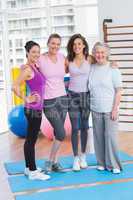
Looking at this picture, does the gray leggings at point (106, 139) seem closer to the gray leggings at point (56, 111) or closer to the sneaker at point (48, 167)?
the gray leggings at point (56, 111)

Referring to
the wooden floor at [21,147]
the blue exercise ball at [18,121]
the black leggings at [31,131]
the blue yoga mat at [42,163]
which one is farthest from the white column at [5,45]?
the black leggings at [31,131]

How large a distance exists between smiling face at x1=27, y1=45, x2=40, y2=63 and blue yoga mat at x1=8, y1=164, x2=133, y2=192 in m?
1.33

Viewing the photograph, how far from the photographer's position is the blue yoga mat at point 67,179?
3947 millimetres

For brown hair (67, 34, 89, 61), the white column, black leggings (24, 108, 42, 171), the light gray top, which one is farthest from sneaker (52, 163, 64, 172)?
the white column

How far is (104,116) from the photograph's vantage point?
4203 mm

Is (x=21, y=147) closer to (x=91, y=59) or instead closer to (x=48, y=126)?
(x=48, y=126)

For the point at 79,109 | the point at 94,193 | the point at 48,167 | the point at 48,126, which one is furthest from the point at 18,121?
the point at 94,193

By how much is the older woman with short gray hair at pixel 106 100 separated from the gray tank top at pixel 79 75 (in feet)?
0.20

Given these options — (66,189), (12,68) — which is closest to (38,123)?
(66,189)

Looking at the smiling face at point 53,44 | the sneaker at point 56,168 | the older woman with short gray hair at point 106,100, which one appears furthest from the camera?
the sneaker at point 56,168

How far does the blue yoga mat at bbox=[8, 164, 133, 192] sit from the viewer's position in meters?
3.95

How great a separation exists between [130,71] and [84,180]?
2811 mm

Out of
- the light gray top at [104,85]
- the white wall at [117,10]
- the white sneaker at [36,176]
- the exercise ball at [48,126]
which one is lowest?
the white sneaker at [36,176]

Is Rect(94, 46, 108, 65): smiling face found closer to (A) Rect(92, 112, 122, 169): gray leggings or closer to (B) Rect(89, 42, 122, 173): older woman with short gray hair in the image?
(B) Rect(89, 42, 122, 173): older woman with short gray hair
